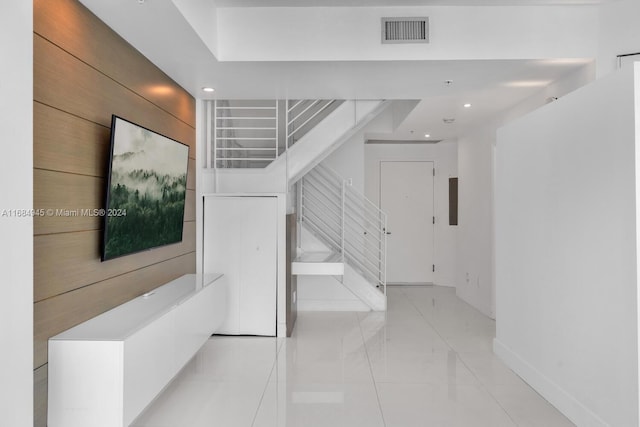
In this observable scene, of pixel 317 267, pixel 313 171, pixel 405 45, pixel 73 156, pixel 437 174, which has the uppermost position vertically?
pixel 405 45

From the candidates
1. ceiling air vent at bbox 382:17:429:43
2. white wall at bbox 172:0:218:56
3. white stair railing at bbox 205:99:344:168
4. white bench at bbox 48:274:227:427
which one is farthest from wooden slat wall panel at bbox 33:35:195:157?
white stair railing at bbox 205:99:344:168

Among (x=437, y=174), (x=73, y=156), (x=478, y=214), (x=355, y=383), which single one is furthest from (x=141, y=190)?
(x=437, y=174)

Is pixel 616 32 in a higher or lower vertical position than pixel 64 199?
higher

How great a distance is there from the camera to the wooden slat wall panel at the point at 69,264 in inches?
87.9

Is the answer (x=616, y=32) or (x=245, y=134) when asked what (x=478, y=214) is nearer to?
(x=616, y=32)

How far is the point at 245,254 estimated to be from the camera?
482 cm

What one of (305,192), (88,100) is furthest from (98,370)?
(305,192)

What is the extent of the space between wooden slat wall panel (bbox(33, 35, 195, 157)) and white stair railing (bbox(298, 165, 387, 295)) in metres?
3.00

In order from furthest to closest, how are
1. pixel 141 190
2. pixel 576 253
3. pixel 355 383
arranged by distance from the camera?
pixel 355 383 → pixel 141 190 → pixel 576 253

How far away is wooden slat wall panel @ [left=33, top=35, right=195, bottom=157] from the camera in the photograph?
2.23 metres

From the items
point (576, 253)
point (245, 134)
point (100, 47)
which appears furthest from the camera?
point (245, 134)

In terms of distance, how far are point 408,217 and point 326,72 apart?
449 cm

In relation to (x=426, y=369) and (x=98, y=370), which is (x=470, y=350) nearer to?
(x=426, y=369)

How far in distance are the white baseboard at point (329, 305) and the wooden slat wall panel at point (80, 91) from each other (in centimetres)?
339
